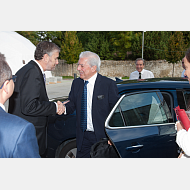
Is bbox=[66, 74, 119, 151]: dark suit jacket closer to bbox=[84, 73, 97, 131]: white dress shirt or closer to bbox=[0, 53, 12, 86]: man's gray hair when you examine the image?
bbox=[84, 73, 97, 131]: white dress shirt

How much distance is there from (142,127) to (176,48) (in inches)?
1368

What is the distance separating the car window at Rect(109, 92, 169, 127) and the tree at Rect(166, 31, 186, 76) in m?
34.4

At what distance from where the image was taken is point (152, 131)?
2379mm

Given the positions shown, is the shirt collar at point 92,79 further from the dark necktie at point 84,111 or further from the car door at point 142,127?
the car door at point 142,127

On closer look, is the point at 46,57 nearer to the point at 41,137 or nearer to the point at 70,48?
the point at 41,137

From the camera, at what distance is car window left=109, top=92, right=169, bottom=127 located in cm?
246

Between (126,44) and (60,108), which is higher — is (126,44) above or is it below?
above

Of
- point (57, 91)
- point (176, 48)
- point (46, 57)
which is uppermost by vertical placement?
point (176, 48)

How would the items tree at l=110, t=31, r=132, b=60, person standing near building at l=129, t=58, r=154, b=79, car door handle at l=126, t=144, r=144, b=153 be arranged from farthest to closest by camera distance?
tree at l=110, t=31, r=132, b=60 → person standing near building at l=129, t=58, r=154, b=79 → car door handle at l=126, t=144, r=144, b=153

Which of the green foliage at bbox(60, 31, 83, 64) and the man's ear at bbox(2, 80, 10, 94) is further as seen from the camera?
the green foliage at bbox(60, 31, 83, 64)

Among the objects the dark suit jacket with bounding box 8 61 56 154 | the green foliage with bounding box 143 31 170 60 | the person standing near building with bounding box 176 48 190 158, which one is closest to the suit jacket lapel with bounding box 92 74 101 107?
the dark suit jacket with bounding box 8 61 56 154

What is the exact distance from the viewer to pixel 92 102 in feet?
8.96

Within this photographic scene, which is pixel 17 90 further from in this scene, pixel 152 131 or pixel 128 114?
pixel 152 131

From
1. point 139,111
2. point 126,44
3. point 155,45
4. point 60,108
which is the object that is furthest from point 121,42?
point 139,111
